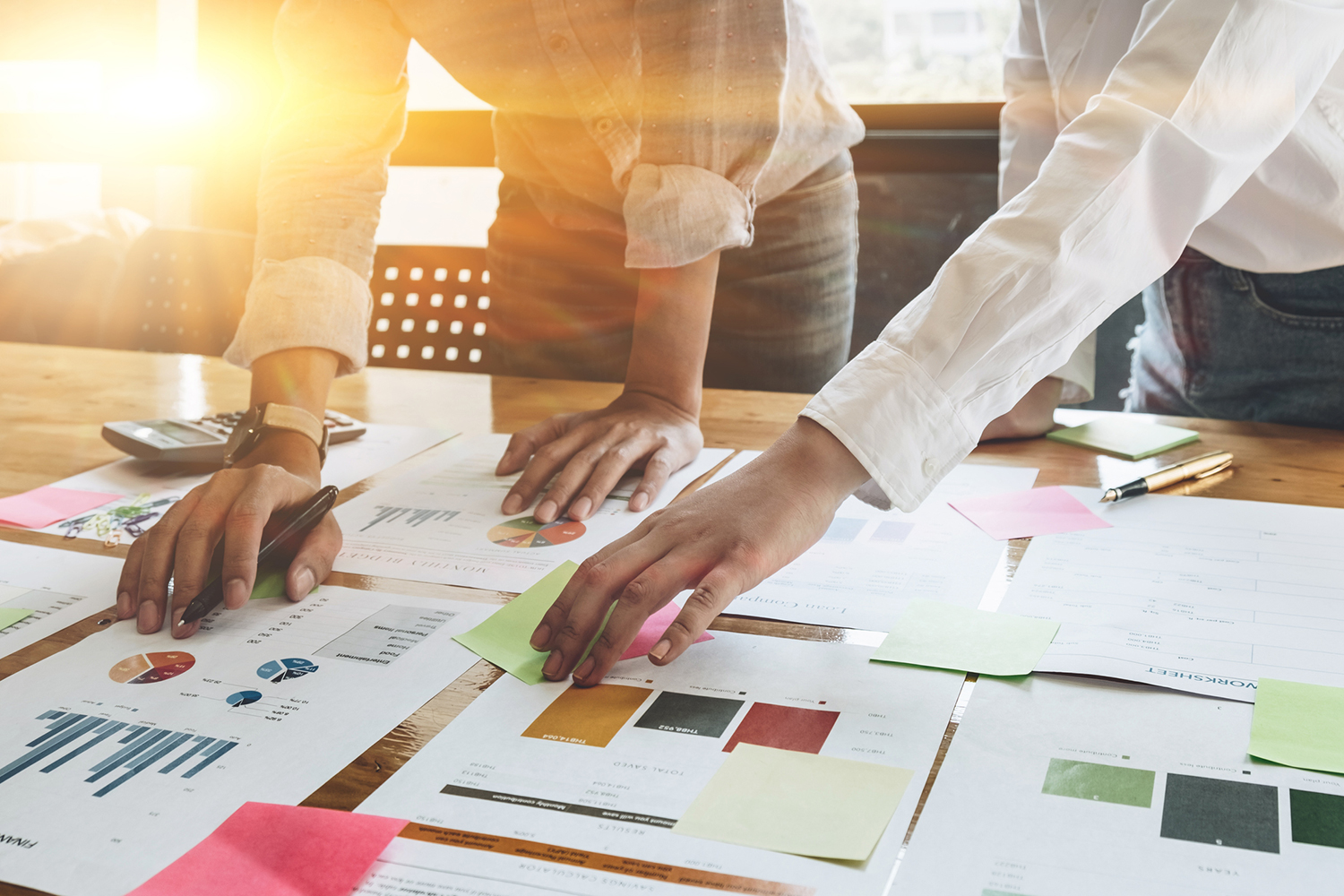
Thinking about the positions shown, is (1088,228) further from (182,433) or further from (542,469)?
(182,433)

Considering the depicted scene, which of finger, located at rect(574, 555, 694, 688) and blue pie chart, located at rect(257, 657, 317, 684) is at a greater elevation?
finger, located at rect(574, 555, 694, 688)

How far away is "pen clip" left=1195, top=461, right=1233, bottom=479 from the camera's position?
880 mm

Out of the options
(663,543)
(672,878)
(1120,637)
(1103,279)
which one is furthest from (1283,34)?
(672,878)

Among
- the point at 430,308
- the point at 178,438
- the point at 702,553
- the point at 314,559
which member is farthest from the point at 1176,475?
the point at 430,308

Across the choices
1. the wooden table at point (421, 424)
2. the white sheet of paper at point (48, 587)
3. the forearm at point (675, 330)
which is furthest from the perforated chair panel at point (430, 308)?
the white sheet of paper at point (48, 587)

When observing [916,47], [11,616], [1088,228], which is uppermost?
[916,47]

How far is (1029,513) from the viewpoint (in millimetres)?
800

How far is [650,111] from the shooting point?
99 centimetres

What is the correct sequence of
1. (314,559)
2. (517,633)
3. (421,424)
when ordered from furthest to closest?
(421,424)
(314,559)
(517,633)

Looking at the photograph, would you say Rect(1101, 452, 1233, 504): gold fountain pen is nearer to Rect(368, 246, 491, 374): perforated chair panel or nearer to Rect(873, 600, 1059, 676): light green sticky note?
Rect(873, 600, 1059, 676): light green sticky note

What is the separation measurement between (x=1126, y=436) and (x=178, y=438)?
0.93 m

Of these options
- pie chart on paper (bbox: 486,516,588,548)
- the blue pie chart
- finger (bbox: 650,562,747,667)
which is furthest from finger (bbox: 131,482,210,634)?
finger (bbox: 650,562,747,667)

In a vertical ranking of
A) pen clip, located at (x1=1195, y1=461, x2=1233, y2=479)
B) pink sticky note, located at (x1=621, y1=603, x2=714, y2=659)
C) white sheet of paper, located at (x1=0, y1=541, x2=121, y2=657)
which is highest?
pen clip, located at (x1=1195, y1=461, x2=1233, y2=479)

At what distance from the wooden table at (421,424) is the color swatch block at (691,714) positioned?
9cm
